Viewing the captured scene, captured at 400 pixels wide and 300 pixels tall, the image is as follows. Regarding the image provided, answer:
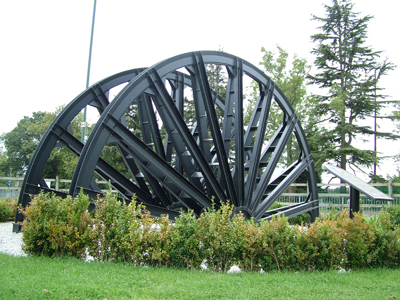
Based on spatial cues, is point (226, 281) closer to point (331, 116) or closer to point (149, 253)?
point (149, 253)

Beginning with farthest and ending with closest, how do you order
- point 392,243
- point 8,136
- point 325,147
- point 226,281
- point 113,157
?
1. point 8,136
2. point 113,157
3. point 325,147
4. point 392,243
5. point 226,281

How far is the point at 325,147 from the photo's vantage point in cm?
3169

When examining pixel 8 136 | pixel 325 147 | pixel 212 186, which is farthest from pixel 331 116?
pixel 8 136

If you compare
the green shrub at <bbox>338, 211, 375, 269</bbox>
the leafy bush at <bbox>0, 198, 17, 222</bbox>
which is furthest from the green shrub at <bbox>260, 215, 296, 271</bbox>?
the leafy bush at <bbox>0, 198, 17, 222</bbox>

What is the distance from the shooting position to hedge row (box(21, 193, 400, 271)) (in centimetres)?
633

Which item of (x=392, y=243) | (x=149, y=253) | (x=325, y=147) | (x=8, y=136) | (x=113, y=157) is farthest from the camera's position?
(x=8, y=136)

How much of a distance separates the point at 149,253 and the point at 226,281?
1.62 metres

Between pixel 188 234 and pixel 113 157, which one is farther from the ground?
pixel 113 157

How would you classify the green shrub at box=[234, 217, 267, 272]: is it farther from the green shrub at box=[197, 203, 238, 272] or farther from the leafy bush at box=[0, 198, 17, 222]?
the leafy bush at box=[0, 198, 17, 222]

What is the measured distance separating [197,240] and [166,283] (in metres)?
1.38

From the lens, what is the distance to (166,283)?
16.6 feet

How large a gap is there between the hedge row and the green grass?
0.38 m

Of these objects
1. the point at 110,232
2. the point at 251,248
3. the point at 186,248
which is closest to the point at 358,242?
the point at 251,248

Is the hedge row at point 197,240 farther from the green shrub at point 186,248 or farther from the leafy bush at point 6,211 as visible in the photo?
the leafy bush at point 6,211
